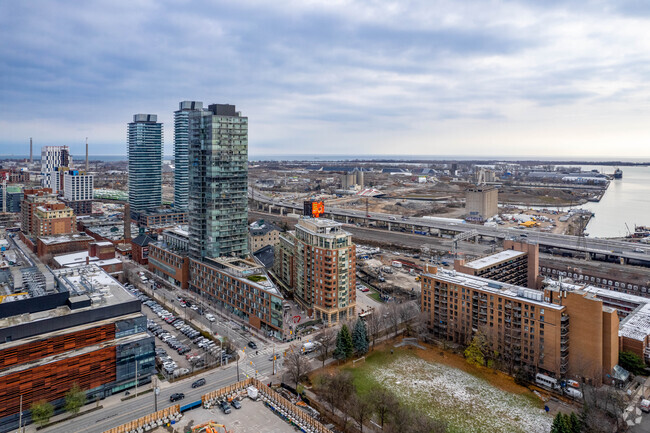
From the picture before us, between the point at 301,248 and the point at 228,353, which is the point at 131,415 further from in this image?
the point at 301,248

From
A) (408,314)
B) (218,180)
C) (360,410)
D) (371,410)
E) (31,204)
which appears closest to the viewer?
(360,410)

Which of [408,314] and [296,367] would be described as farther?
[408,314]

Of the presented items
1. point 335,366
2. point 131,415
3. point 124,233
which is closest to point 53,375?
point 131,415

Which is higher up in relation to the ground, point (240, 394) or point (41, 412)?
point (41, 412)

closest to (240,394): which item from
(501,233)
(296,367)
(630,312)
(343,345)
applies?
(296,367)

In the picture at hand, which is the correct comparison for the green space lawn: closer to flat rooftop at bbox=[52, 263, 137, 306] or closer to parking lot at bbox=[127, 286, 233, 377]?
parking lot at bbox=[127, 286, 233, 377]

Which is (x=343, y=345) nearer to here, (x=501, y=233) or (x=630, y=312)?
(x=630, y=312)

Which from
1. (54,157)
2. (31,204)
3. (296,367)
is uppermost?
(54,157)

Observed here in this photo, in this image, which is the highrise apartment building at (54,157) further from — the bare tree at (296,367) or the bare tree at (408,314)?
the bare tree at (296,367)

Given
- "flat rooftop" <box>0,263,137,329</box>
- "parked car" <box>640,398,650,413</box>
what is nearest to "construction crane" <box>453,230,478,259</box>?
"parked car" <box>640,398,650,413</box>
